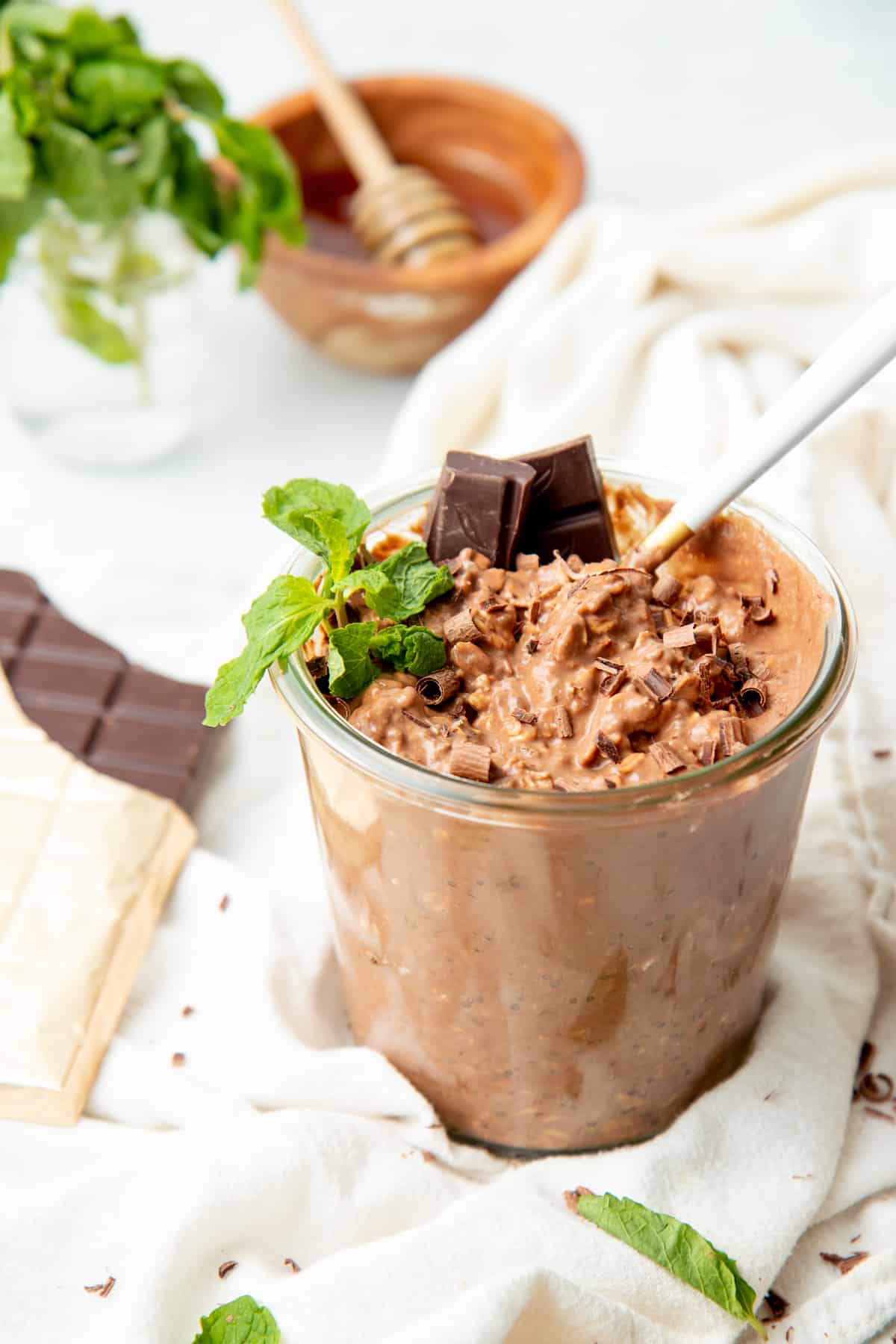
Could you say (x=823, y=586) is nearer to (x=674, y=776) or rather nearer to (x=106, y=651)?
(x=674, y=776)

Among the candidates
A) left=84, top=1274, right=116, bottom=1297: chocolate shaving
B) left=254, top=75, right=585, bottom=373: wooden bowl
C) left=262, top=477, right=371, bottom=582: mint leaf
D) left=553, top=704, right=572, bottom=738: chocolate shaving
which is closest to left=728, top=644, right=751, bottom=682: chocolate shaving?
left=553, top=704, right=572, bottom=738: chocolate shaving

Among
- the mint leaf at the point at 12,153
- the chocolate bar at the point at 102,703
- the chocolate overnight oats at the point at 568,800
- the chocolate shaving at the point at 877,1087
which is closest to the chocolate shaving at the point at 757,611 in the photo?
the chocolate overnight oats at the point at 568,800

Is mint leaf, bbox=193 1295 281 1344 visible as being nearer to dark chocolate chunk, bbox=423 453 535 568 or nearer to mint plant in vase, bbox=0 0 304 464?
dark chocolate chunk, bbox=423 453 535 568

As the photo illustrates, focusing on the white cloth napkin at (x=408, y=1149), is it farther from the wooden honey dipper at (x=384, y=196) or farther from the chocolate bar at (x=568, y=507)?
the wooden honey dipper at (x=384, y=196)

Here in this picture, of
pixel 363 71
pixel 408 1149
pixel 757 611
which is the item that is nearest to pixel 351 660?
pixel 757 611

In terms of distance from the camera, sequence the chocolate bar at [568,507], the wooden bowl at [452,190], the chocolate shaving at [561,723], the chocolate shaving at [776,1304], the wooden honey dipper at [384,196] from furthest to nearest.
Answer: the wooden honey dipper at [384,196]
the wooden bowl at [452,190]
the chocolate bar at [568,507]
the chocolate shaving at [776,1304]
the chocolate shaving at [561,723]

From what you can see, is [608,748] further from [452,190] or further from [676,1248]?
[452,190]
